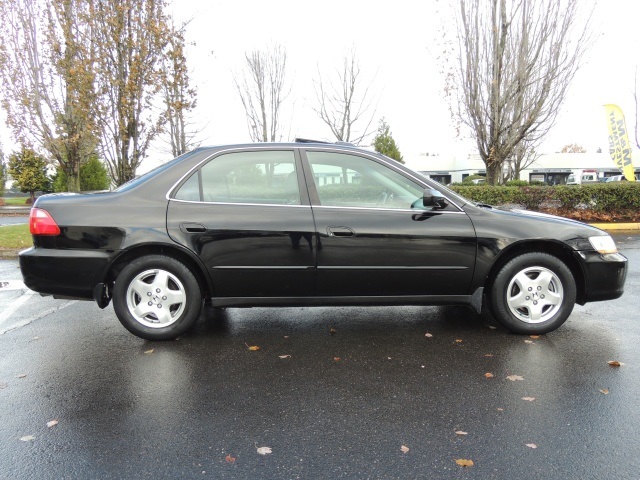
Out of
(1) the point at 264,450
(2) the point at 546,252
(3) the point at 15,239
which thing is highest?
(2) the point at 546,252

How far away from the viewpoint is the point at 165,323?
150 inches

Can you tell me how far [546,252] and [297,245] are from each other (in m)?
2.18

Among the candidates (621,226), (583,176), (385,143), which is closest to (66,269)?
(621,226)

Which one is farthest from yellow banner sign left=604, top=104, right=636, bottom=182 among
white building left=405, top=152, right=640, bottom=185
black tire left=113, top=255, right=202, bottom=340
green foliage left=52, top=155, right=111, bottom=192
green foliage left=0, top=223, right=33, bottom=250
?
white building left=405, top=152, right=640, bottom=185

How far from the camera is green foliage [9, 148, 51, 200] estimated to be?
27.9 meters

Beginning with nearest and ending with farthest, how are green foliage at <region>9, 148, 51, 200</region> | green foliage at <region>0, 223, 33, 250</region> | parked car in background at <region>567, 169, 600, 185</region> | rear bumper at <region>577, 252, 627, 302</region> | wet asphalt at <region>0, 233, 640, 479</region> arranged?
wet asphalt at <region>0, 233, 640, 479</region> → rear bumper at <region>577, 252, 627, 302</region> → green foliage at <region>0, 223, 33, 250</region> → green foliage at <region>9, 148, 51, 200</region> → parked car in background at <region>567, 169, 600, 185</region>

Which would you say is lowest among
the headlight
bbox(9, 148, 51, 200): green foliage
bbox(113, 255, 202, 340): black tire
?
bbox(113, 255, 202, 340): black tire

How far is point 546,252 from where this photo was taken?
3969mm

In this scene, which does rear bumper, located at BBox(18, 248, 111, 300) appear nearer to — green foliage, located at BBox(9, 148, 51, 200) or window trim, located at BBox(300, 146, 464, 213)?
window trim, located at BBox(300, 146, 464, 213)

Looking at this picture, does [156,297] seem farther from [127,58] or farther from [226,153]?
[127,58]

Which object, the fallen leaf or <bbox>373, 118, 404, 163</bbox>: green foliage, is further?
<bbox>373, 118, 404, 163</bbox>: green foliage

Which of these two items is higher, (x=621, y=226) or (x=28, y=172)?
(x=28, y=172)

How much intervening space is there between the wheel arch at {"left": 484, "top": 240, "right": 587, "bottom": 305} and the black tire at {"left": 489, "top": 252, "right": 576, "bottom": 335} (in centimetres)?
5

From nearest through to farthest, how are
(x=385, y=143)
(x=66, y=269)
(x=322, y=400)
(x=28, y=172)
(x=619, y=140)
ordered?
(x=322, y=400) < (x=66, y=269) < (x=619, y=140) < (x=28, y=172) < (x=385, y=143)
